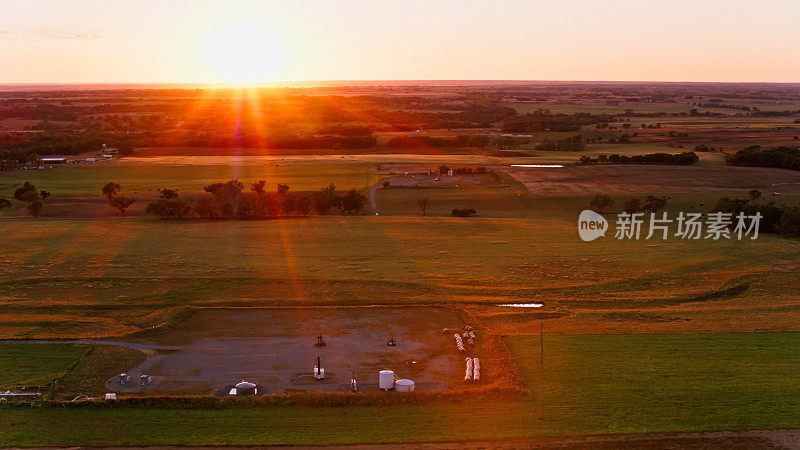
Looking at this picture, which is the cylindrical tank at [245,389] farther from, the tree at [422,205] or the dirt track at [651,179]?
the dirt track at [651,179]

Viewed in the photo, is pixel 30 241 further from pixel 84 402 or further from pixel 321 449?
pixel 321 449

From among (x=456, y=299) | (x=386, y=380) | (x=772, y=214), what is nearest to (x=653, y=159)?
(x=772, y=214)

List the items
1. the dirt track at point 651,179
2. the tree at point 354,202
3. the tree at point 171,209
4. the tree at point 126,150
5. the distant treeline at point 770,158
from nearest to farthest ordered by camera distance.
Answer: the tree at point 171,209 < the tree at point 354,202 < the dirt track at point 651,179 < the distant treeline at point 770,158 < the tree at point 126,150

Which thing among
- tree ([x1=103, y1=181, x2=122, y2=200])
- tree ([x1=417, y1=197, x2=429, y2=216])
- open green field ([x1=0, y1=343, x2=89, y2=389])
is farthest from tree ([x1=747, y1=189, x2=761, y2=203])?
tree ([x1=103, y1=181, x2=122, y2=200])

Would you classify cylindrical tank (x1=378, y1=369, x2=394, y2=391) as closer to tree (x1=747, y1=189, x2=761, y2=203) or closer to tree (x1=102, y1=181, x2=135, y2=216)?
tree (x1=102, y1=181, x2=135, y2=216)

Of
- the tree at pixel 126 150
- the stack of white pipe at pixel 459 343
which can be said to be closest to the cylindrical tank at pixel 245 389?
the stack of white pipe at pixel 459 343
